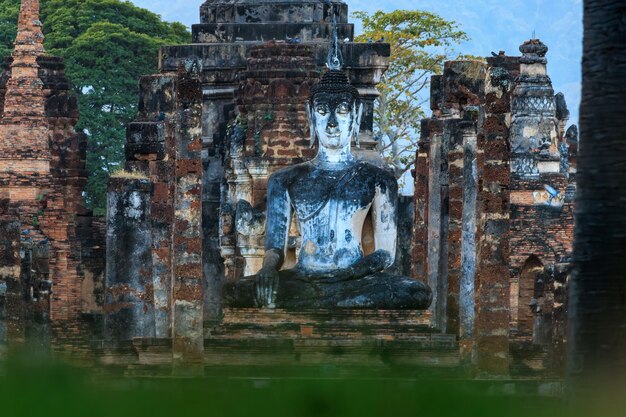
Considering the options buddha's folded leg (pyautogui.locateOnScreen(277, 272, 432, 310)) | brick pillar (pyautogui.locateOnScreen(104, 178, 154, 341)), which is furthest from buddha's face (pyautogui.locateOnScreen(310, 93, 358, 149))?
brick pillar (pyautogui.locateOnScreen(104, 178, 154, 341))

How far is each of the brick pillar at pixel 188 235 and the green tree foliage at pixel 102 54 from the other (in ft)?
86.1

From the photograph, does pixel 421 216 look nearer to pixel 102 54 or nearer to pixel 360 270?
pixel 360 270

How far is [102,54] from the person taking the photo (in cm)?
4612

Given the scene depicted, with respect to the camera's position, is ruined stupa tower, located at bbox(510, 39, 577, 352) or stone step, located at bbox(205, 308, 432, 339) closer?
stone step, located at bbox(205, 308, 432, 339)

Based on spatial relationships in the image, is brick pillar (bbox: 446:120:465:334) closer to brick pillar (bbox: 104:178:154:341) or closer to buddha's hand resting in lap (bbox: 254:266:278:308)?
buddha's hand resting in lap (bbox: 254:266:278:308)

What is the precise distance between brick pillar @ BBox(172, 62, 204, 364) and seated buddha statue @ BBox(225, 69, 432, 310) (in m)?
2.29

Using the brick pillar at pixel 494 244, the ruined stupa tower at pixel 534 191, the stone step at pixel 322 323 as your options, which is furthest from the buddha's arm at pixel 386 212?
the ruined stupa tower at pixel 534 191

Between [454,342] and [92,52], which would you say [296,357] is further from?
[92,52]

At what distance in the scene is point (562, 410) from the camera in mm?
8711

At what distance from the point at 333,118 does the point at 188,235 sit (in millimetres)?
3193

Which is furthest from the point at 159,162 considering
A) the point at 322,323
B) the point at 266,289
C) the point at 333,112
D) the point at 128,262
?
the point at 322,323

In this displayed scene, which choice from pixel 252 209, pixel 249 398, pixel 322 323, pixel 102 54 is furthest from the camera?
pixel 102 54

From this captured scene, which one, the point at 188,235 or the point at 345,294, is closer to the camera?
the point at 188,235

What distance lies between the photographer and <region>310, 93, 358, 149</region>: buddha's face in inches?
761
